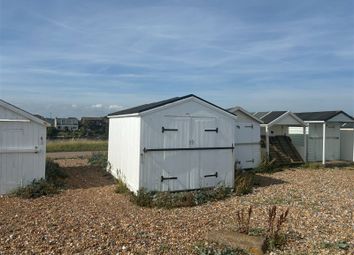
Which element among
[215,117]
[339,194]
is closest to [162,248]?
[215,117]

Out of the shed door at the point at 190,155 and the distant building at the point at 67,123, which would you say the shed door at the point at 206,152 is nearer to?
the shed door at the point at 190,155

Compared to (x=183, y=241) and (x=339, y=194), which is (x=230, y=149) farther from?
(x=183, y=241)

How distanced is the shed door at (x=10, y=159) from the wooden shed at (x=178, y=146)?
341 centimetres

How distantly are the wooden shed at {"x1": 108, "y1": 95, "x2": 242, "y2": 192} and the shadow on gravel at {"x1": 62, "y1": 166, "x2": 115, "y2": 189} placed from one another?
4.25 feet

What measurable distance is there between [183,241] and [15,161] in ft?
23.2

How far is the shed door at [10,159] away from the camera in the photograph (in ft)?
36.4

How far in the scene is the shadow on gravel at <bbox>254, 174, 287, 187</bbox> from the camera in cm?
1335

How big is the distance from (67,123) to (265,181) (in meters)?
36.7

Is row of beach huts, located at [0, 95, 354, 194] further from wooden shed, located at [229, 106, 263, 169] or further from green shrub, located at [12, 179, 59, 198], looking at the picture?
wooden shed, located at [229, 106, 263, 169]

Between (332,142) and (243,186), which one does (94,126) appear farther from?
(243,186)

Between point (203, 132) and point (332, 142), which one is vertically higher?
point (203, 132)

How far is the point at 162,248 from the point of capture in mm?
6301

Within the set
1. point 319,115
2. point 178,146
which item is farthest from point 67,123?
point 178,146

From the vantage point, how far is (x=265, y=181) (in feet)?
46.2
